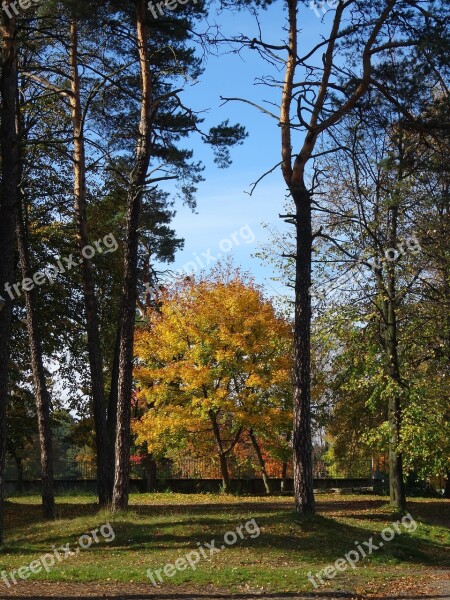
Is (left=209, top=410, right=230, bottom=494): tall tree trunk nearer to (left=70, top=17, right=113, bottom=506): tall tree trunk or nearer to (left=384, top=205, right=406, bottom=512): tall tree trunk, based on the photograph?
(left=384, top=205, right=406, bottom=512): tall tree trunk

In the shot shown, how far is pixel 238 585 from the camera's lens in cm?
1020

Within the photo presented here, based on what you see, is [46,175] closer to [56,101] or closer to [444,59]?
[56,101]

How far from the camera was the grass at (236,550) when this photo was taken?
10.6m

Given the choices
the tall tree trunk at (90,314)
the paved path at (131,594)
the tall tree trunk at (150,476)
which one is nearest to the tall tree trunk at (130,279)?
the tall tree trunk at (90,314)

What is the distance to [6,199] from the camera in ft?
44.0

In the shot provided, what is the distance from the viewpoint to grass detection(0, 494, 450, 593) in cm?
1058

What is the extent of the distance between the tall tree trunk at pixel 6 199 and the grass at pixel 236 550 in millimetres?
2218

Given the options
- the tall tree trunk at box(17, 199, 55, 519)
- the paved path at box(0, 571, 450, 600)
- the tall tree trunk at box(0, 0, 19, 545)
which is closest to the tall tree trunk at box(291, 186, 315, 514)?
the paved path at box(0, 571, 450, 600)

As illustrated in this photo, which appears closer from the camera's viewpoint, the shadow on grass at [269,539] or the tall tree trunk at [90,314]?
the shadow on grass at [269,539]

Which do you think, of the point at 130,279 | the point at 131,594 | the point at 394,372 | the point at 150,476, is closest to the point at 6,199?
the point at 130,279

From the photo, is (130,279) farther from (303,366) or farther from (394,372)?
(394,372)

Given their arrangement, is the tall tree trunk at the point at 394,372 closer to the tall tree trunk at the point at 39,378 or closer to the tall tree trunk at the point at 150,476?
Result: the tall tree trunk at the point at 39,378

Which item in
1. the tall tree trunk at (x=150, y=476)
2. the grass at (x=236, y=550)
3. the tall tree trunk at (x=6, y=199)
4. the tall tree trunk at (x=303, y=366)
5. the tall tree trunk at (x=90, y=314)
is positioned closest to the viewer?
the grass at (x=236, y=550)

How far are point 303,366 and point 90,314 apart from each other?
6825mm
